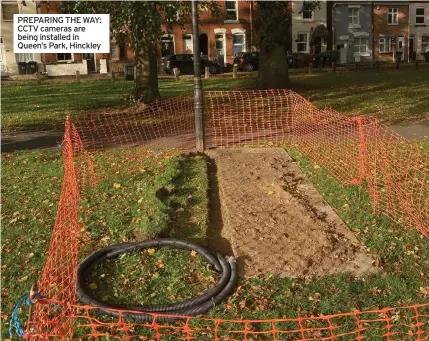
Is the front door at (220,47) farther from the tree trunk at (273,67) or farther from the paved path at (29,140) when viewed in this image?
the paved path at (29,140)

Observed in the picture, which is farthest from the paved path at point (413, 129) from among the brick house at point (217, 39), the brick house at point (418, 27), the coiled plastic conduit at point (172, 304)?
the brick house at point (418, 27)

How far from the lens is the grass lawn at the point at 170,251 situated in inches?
172

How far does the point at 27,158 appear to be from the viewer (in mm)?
9867

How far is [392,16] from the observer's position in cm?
4419

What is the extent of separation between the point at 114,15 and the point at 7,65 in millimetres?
27336

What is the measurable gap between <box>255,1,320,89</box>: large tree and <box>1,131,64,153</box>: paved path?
8734mm

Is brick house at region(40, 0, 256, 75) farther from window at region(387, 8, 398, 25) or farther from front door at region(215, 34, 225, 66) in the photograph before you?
window at region(387, 8, 398, 25)

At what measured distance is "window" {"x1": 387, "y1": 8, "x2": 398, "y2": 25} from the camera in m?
44.0

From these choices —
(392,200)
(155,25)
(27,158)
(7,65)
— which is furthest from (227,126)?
(7,65)

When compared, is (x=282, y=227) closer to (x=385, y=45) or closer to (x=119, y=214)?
(x=119, y=214)

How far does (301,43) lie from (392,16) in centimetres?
914

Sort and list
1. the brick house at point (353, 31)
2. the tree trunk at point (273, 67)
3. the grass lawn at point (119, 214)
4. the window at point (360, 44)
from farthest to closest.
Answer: the window at point (360, 44) → the brick house at point (353, 31) → the tree trunk at point (273, 67) → the grass lawn at point (119, 214)

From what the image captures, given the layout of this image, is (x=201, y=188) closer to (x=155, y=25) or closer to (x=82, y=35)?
(x=82, y=35)

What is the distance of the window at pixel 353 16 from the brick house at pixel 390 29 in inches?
78.2
